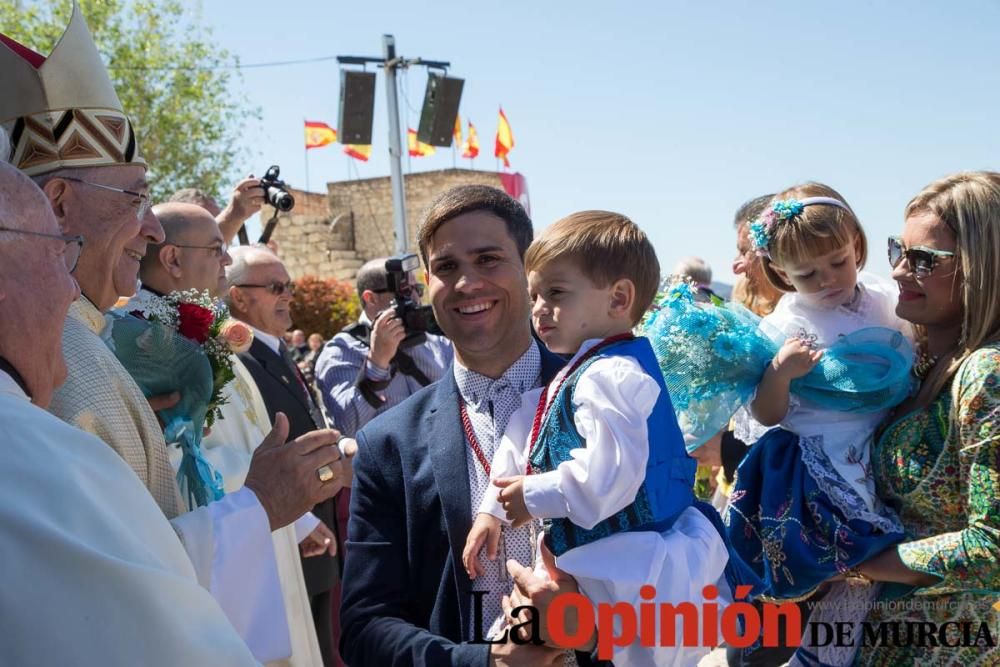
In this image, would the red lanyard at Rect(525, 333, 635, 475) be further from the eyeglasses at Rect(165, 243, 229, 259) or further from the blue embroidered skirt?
the eyeglasses at Rect(165, 243, 229, 259)

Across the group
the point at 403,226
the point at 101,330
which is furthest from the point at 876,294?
the point at 403,226

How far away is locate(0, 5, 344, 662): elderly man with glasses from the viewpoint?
233 cm

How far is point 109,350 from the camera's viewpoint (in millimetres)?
2488

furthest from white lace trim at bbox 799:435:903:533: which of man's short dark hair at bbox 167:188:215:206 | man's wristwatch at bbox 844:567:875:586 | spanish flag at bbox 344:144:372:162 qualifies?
spanish flag at bbox 344:144:372:162

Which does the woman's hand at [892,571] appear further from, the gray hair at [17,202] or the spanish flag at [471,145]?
the spanish flag at [471,145]

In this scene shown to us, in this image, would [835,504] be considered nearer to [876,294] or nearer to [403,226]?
[876,294]

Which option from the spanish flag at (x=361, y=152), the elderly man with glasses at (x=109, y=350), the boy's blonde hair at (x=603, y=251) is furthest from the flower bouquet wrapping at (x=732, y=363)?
the spanish flag at (x=361, y=152)

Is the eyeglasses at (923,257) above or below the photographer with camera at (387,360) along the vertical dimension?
above

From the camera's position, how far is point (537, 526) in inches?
103

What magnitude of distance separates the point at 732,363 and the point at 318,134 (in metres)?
22.0

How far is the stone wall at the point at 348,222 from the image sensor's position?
94.3ft

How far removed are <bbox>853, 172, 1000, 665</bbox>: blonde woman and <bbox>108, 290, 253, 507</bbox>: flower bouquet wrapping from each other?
80.2 inches

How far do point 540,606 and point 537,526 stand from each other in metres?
0.33

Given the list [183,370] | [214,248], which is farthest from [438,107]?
[183,370]
